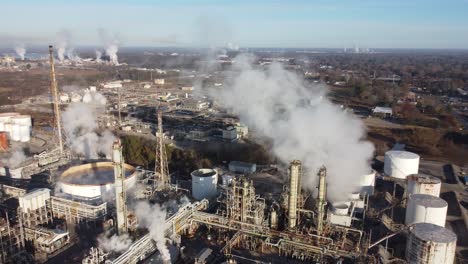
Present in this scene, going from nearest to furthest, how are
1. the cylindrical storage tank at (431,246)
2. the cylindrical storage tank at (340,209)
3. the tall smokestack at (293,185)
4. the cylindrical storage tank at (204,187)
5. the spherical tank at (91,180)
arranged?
1. the cylindrical storage tank at (431,246)
2. the tall smokestack at (293,185)
3. the cylindrical storage tank at (340,209)
4. the spherical tank at (91,180)
5. the cylindrical storage tank at (204,187)

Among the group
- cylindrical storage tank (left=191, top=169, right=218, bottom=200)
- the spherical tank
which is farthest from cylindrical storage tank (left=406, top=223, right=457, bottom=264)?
the spherical tank

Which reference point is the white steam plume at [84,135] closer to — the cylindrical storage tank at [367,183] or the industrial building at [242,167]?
the industrial building at [242,167]

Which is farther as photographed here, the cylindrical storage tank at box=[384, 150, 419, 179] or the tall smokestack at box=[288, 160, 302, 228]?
the cylindrical storage tank at box=[384, 150, 419, 179]

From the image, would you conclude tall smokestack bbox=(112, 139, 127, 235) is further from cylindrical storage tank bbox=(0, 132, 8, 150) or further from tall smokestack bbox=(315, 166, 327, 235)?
cylindrical storage tank bbox=(0, 132, 8, 150)

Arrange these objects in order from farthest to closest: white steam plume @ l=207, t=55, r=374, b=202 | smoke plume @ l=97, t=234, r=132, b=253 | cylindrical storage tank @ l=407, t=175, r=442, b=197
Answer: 1. white steam plume @ l=207, t=55, r=374, b=202
2. cylindrical storage tank @ l=407, t=175, r=442, b=197
3. smoke plume @ l=97, t=234, r=132, b=253

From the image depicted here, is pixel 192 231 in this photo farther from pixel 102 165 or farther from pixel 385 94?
pixel 385 94

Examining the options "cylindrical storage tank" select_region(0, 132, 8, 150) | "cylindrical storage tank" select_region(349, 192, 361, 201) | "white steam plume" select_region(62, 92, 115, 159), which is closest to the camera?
"cylindrical storage tank" select_region(349, 192, 361, 201)

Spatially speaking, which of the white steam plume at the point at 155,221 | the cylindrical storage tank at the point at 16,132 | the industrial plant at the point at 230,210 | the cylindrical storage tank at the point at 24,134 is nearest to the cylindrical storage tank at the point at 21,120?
the cylindrical storage tank at the point at 16,132
